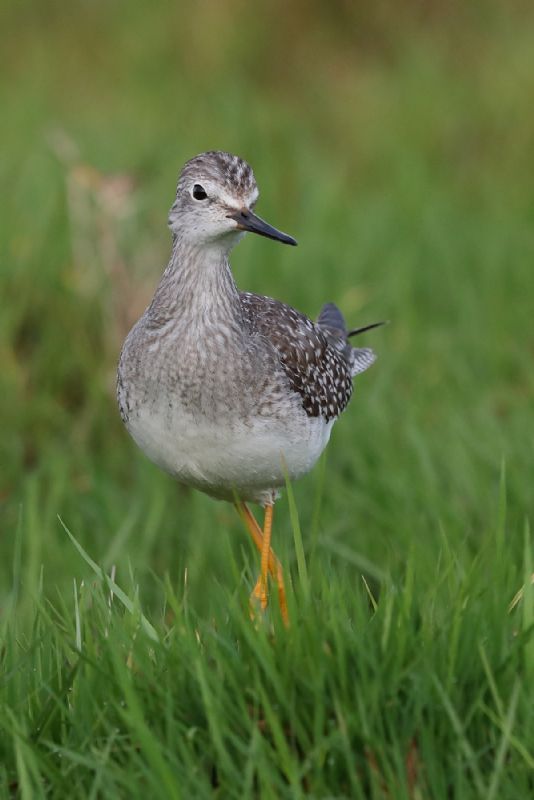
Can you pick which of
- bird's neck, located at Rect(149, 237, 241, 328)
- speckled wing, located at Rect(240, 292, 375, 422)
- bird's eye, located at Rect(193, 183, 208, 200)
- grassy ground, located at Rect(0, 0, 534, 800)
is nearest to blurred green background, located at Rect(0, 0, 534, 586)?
grassy ground, located at Rect(0, 0, 534, 800)

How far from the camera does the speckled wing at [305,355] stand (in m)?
5.06

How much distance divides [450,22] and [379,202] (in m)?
3.53

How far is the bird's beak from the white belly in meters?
0.65

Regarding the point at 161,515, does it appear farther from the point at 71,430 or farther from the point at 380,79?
the point at 380,79

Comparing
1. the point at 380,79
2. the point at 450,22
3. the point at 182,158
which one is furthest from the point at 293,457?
the point at 450,22

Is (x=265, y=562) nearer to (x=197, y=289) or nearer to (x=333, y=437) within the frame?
(x=197, y=289)

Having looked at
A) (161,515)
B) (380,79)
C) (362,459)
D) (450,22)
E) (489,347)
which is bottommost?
(161,515)

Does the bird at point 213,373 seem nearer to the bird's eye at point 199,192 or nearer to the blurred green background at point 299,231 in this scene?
the bird's eye at point 199,192

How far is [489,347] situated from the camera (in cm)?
861

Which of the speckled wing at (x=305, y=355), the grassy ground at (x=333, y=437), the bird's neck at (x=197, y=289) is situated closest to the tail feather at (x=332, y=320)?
the speckled wing at (x=305, y=355)

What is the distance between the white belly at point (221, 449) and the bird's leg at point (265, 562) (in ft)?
0.53

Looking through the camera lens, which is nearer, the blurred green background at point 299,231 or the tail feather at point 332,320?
the tail feather at point 332,320

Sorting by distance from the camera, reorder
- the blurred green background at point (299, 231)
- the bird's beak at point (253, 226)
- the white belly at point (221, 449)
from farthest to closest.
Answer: the blurred green background at point (299, 231) → the white belly at point (221, 449) → the bird's beak at point (253, 226)

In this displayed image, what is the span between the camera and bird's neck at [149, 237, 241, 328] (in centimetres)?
468
